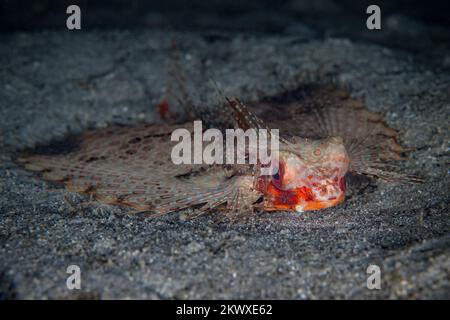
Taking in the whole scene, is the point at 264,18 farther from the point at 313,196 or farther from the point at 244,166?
the point at 313,196

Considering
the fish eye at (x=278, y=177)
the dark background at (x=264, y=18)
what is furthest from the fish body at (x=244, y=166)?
the dark background at (x=264, y=18)

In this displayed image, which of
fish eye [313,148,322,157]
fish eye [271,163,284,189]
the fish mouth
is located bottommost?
the fish mouth

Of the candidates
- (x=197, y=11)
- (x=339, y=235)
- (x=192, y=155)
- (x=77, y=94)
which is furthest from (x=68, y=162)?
(x=197, y=11)

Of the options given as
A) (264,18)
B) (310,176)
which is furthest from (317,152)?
(264,18)

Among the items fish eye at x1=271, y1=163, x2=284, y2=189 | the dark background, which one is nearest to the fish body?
fish eye at x1=271, y1=163, x2=284, y2=189

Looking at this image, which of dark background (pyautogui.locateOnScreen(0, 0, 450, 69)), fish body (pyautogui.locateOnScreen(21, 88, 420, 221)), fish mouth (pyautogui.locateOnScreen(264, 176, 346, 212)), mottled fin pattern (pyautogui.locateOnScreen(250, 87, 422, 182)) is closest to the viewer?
fish mouth (pyautogui.locateOnScreen(264, 176, 346, 212))

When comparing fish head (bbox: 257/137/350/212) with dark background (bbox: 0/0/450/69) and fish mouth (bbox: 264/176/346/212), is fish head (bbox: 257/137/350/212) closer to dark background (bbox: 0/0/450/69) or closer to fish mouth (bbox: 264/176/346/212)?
fish mouth (bbox: 264/176/346/212)

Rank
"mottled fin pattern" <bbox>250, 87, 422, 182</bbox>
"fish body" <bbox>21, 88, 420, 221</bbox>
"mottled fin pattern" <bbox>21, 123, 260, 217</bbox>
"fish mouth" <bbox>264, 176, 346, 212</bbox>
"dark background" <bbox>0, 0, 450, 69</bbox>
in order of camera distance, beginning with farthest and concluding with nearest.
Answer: "dark background" <bbox>0, 0, 450, 69</bbox> < "mottled fin pattern" <bbox>250, 87, 422, 182</bbox> < "mottled fin pattern" <bbox>21, 123, 260, 217</bbox> < "fish body" <bbox>21, 88, 420, 221</bbox> < "fish mouth" <bbox>264, 176, 346, 212</bbox>
